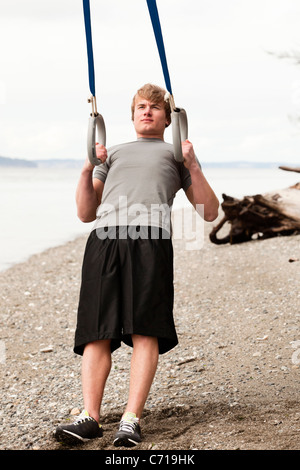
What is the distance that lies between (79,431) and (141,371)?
443mm

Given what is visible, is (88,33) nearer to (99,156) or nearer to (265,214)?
(99,156)

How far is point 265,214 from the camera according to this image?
1098cm

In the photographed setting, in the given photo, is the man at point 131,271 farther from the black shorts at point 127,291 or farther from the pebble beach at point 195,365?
the pebble beach at point 195,365

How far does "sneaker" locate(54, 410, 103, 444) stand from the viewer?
3529mm

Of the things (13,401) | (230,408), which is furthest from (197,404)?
(13,401)

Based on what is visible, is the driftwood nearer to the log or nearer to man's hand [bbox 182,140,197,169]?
the log

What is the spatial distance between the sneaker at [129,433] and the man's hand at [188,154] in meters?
1.36

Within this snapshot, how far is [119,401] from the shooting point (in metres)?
4.60

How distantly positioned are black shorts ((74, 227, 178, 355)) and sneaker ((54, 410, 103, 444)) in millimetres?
405

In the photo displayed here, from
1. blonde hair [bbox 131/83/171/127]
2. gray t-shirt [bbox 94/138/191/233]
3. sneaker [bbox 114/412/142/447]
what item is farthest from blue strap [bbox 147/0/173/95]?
sneaker [bbox 114/412/142/447]

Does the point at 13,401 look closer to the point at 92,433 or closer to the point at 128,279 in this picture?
the point at 92,433

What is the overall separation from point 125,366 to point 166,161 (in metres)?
2.27

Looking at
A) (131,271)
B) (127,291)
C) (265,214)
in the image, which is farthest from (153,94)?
(265,214)
